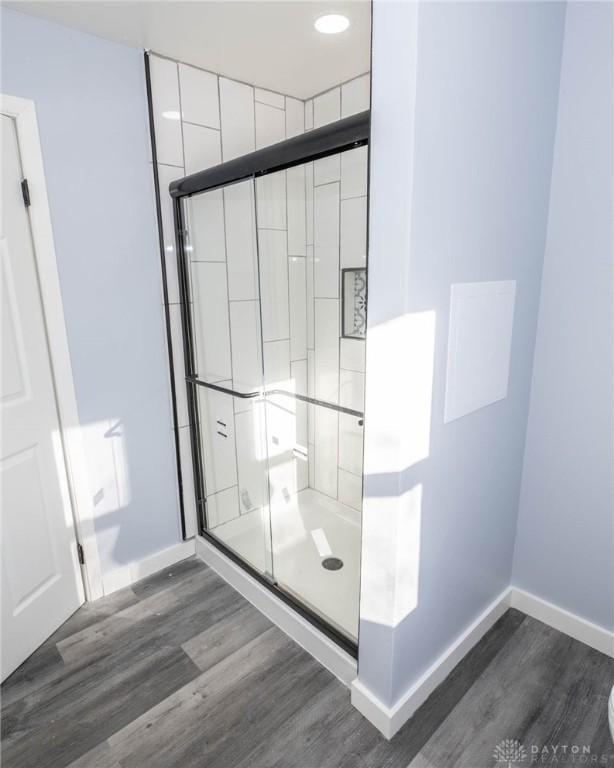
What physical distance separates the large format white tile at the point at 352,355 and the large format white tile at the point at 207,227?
2.42 ft

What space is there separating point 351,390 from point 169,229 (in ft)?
3.77

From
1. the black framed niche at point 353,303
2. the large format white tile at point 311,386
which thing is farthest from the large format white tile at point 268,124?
the large format white tile at point 311,386

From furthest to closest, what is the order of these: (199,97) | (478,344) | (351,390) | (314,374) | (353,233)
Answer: (314,374)
(351,390)
(353,233)
(199,97)
(478,344)

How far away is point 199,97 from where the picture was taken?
6.66ft

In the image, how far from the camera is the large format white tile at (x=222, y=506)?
2.32 meters

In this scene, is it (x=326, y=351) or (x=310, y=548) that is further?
(x=326, y=351)

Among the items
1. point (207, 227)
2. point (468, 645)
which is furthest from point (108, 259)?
point (468, 645)

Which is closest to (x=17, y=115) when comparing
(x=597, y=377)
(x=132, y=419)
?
(x=132, y=419)

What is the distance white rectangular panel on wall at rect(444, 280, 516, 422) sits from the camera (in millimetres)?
1327

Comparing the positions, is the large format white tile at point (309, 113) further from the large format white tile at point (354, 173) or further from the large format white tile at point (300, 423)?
the large format white tile at point (300, 423)

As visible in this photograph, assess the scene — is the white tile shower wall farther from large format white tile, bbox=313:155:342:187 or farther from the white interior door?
the white interior door

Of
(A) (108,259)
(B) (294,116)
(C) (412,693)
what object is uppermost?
Result: (B) (294,116)

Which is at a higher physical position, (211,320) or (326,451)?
(211,320)

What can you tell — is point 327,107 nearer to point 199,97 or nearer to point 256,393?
point 199,97
